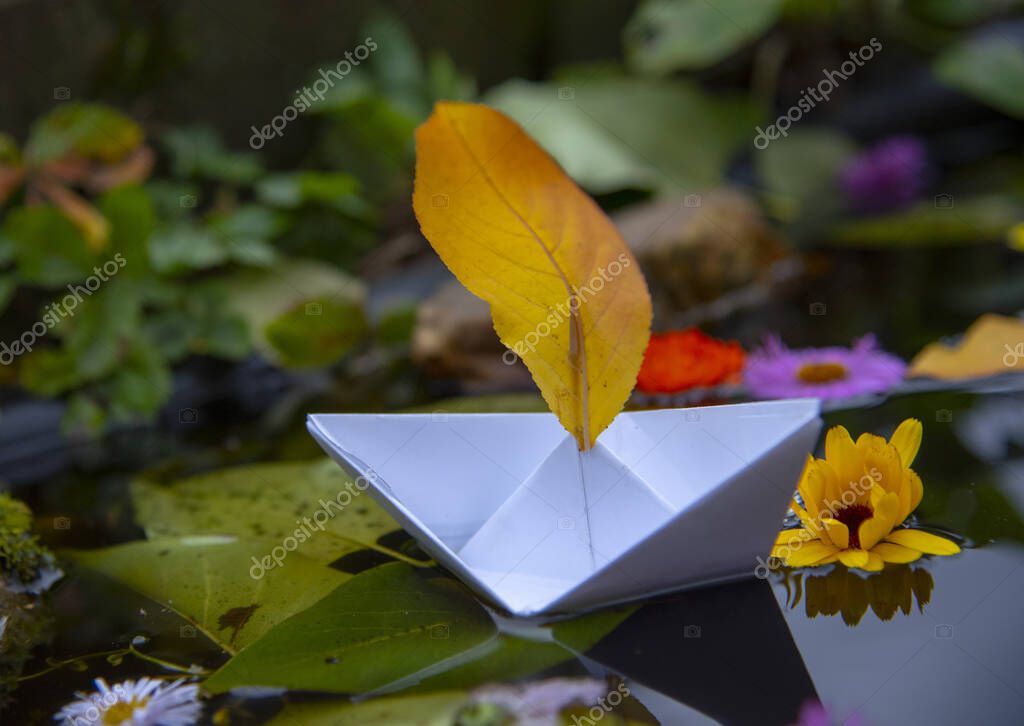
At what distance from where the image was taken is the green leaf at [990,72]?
1.91 m

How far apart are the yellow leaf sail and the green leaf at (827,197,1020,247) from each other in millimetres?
1456

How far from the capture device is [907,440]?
0.63 m

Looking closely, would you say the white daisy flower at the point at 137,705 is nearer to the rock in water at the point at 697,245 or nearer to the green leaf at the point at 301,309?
the green leaf at the point at 301,309

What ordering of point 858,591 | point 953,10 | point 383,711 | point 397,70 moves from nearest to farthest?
point 383,711 → point 858,591 → point 397,70 → point 953,10

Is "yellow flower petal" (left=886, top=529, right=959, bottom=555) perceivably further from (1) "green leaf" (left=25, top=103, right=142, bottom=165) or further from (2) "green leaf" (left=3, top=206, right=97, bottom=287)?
(1) "green leaf" (left=25, top=103, right=142, bottom=165)

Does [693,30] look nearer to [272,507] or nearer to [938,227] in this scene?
[938,227]

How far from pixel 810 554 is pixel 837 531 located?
22mm

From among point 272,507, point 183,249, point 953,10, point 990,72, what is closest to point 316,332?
point 183,249

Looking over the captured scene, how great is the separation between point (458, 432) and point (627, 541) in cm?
14

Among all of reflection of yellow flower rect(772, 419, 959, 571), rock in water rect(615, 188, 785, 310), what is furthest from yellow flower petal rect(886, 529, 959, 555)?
rock in water rect(615, 188, 785, 310)

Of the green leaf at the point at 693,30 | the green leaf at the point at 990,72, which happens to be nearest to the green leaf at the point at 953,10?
the green leaf at the point at 990,72

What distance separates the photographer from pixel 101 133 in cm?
134

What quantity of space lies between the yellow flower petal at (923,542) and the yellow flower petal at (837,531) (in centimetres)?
4

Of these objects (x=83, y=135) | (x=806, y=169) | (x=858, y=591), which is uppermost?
(x=83, y=135)
